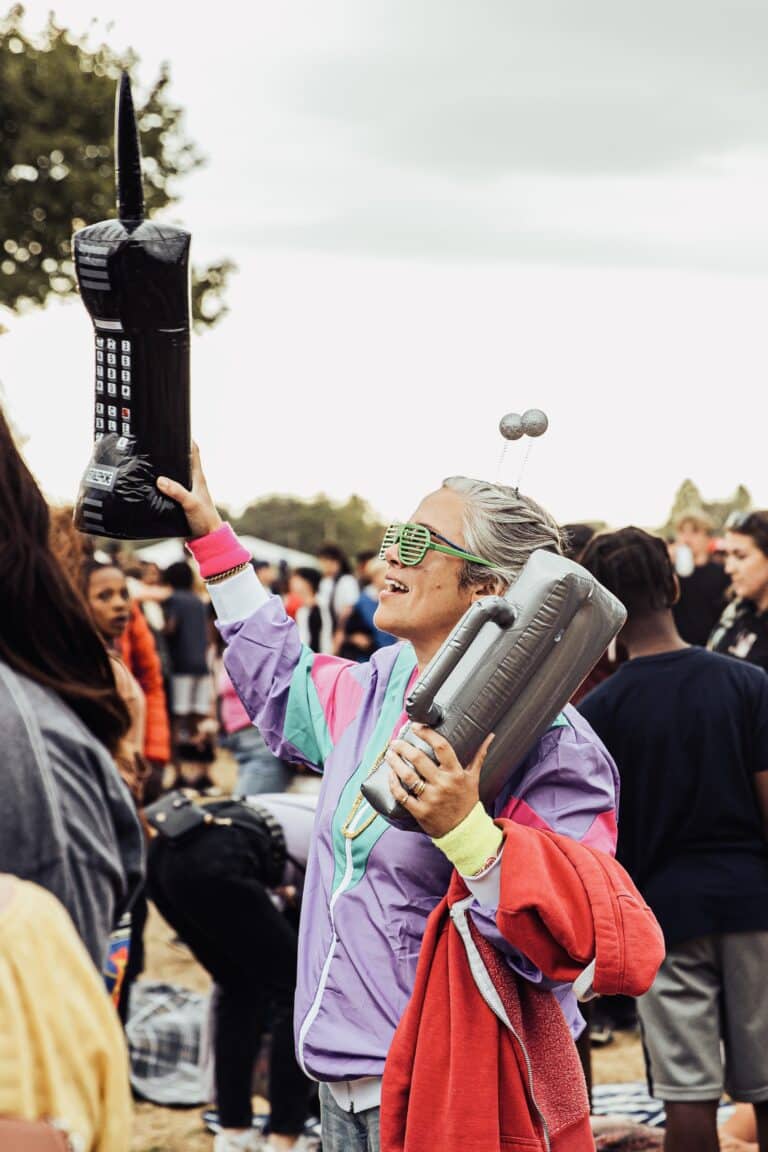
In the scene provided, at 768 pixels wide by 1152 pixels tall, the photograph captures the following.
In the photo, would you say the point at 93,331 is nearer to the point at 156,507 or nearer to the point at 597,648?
the point at 156,507

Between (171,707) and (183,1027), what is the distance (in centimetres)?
512

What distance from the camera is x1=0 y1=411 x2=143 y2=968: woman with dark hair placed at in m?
1.91

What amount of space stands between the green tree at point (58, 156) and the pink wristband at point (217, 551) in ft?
61.7

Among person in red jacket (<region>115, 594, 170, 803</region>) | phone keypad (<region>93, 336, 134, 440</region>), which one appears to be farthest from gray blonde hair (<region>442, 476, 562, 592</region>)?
person in red jacket (<region>115, 594, 170, 803</region>)

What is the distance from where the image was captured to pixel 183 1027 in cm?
580

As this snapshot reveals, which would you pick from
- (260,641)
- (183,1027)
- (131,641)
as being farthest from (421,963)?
(131,641)

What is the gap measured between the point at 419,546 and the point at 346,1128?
1075 mm

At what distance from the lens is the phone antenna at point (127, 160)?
2.56 m

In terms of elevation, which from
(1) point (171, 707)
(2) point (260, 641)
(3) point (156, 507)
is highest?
(3) point (156, 507)

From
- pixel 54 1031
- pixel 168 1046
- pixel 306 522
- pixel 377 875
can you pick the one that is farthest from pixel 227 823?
pixel 306 522

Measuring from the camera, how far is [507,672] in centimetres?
237

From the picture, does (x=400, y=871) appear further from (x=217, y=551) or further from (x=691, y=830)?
(x=691, y=830)

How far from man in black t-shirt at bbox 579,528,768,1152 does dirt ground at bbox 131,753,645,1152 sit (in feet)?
5.53

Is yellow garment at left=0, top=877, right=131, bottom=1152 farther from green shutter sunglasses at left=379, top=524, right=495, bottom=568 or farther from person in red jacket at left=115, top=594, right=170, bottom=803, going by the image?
person in red jacket at left=115, top=594, right=170, bottom=803
